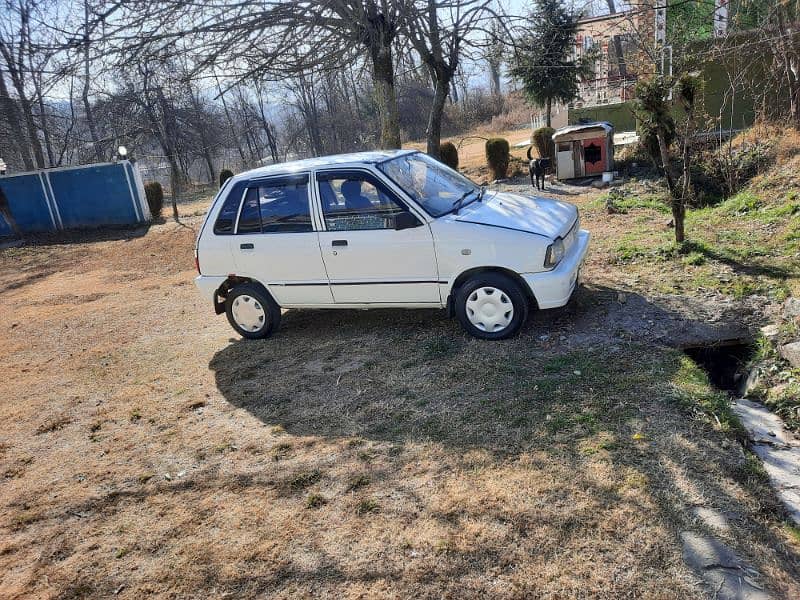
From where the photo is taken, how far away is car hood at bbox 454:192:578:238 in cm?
514

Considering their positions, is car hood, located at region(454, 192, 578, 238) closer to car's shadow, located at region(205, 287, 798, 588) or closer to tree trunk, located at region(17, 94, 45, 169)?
car's shadow, located at region(205, 287, 798, 588)

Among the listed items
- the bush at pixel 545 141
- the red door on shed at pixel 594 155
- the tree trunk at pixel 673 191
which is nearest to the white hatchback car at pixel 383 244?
the tree trunk at pixel 673 191

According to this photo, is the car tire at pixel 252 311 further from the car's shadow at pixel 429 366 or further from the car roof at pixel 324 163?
the car roof at pixel 324 163

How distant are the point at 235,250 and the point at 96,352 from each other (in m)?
2.58

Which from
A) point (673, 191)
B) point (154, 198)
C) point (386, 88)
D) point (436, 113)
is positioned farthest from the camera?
point (154, 198)

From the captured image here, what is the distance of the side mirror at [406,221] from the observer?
5.28 meters

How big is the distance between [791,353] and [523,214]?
242 cm

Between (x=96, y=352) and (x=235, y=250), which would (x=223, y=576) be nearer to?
(x=235, y=250)

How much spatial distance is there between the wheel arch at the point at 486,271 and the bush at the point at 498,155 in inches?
517

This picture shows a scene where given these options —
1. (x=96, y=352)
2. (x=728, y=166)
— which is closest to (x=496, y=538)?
(x=96, y=352)

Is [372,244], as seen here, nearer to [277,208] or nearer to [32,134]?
[277,208]

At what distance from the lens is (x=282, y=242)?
5.81m

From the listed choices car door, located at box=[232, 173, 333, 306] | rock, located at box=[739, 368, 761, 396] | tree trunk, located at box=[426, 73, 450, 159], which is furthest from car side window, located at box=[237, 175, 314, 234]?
tree trunk, located at box=[426, 73, 450, 159]

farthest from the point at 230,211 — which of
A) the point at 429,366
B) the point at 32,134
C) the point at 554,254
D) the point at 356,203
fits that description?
the point at 32,134
